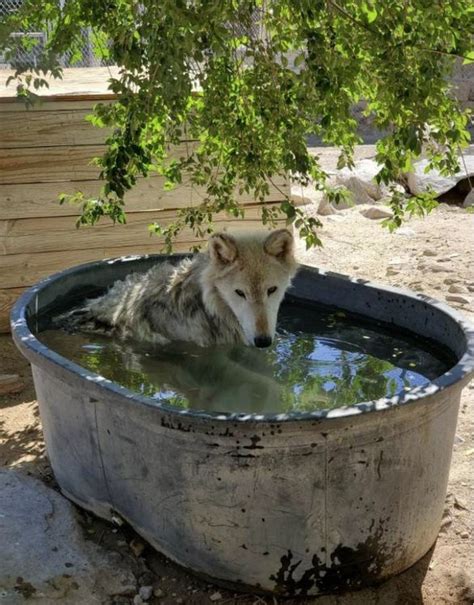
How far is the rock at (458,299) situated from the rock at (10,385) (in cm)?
379

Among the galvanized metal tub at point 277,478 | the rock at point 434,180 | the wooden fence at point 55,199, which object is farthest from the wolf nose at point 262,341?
the rock at point 434,180

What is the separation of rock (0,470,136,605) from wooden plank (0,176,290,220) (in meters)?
2.96

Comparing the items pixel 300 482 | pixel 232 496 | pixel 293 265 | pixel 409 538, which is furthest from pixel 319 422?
pixel 293 265

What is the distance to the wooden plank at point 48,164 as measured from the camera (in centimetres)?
629

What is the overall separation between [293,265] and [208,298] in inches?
23.1

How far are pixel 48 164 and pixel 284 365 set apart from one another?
9.93 feet

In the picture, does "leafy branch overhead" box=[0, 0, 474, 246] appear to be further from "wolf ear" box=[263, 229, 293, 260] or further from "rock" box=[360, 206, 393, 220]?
"rock" box=[360, 206, 393, 220]

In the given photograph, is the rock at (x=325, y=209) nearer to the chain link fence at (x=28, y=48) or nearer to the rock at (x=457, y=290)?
the rock at (x=457, y=290)

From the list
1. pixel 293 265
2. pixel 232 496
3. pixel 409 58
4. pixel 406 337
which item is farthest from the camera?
pixel 293 265

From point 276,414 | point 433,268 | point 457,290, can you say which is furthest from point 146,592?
point 433,268

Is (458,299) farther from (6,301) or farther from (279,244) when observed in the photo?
(6,301)

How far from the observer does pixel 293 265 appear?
4879 mm

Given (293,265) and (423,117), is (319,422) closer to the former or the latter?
(423,117)

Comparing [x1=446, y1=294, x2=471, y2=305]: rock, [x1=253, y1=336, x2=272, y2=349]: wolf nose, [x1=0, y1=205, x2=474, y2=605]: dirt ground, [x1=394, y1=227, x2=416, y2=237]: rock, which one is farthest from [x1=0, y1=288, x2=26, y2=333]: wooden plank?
[x1=394, y1=227, x2=416, y2=237]: rock
